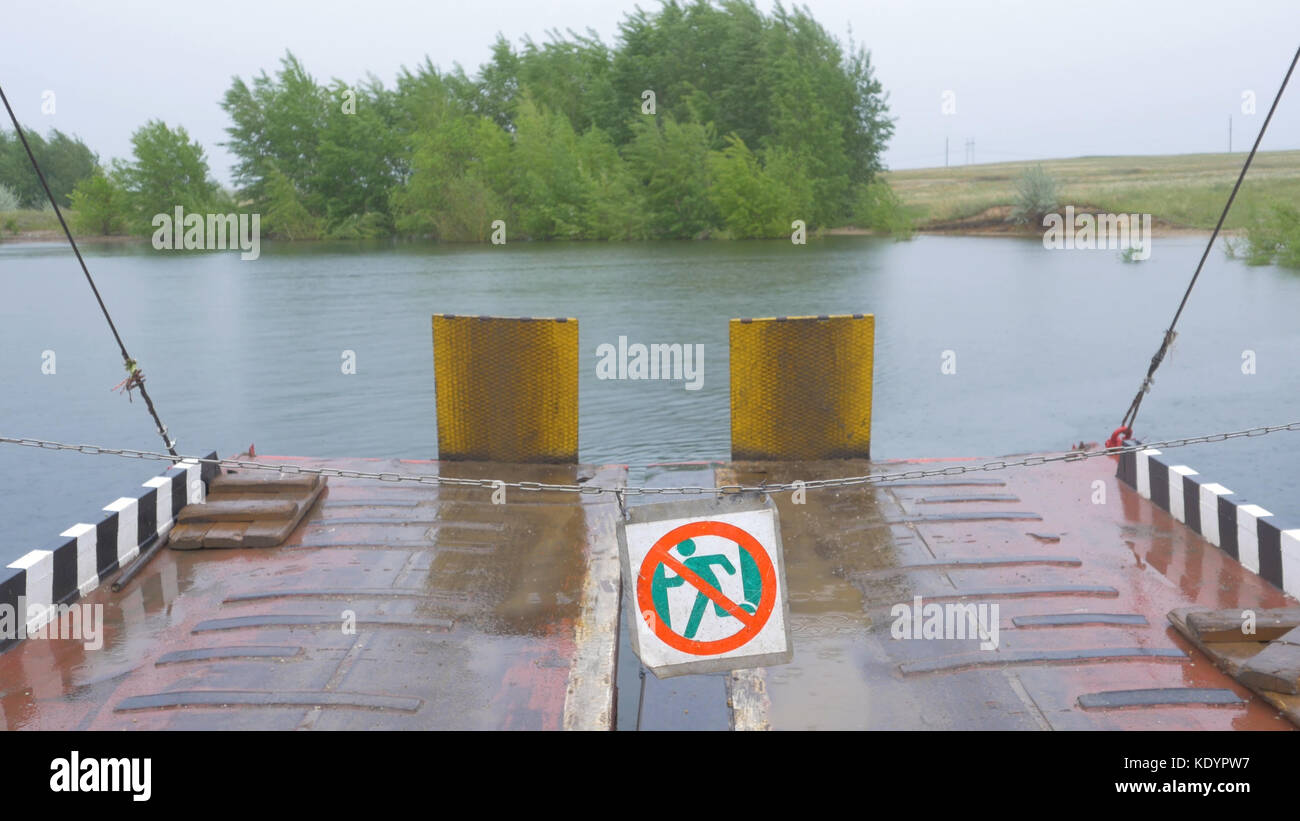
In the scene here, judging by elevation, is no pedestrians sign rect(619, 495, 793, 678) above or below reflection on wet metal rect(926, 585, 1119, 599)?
above

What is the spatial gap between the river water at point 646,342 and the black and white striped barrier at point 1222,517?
3950 mm

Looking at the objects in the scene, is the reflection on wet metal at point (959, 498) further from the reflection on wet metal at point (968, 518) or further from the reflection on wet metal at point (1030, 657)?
the reflection on wet metal at point (1030, 657)

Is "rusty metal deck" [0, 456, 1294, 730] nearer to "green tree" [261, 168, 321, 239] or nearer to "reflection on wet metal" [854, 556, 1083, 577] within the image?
"reflection on wet metal" [854, 556, 1083, 577]

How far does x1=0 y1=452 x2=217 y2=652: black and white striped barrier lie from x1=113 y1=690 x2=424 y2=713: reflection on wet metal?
124 centimetres

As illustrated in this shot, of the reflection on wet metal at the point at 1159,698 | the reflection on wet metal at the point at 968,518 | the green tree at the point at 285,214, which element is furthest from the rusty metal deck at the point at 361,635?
the green tree at the point at 285,214

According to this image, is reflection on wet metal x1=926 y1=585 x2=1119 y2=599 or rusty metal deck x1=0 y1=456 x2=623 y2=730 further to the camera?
reflection on wet metal x1=926 y1=585 x2=1119 y2=599

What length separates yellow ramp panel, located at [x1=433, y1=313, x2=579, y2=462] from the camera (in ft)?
30.3

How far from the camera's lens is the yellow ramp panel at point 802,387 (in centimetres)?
927

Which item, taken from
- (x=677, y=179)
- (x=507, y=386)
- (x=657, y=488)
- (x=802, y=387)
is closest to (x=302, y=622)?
(x=657, y=488)

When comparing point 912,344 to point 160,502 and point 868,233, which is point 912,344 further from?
point 868,233

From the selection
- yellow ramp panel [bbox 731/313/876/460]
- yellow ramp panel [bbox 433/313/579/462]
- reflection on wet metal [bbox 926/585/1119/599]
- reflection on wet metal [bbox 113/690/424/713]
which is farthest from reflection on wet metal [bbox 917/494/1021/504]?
reflection on wet metal [bbox 113/690/424/713]
